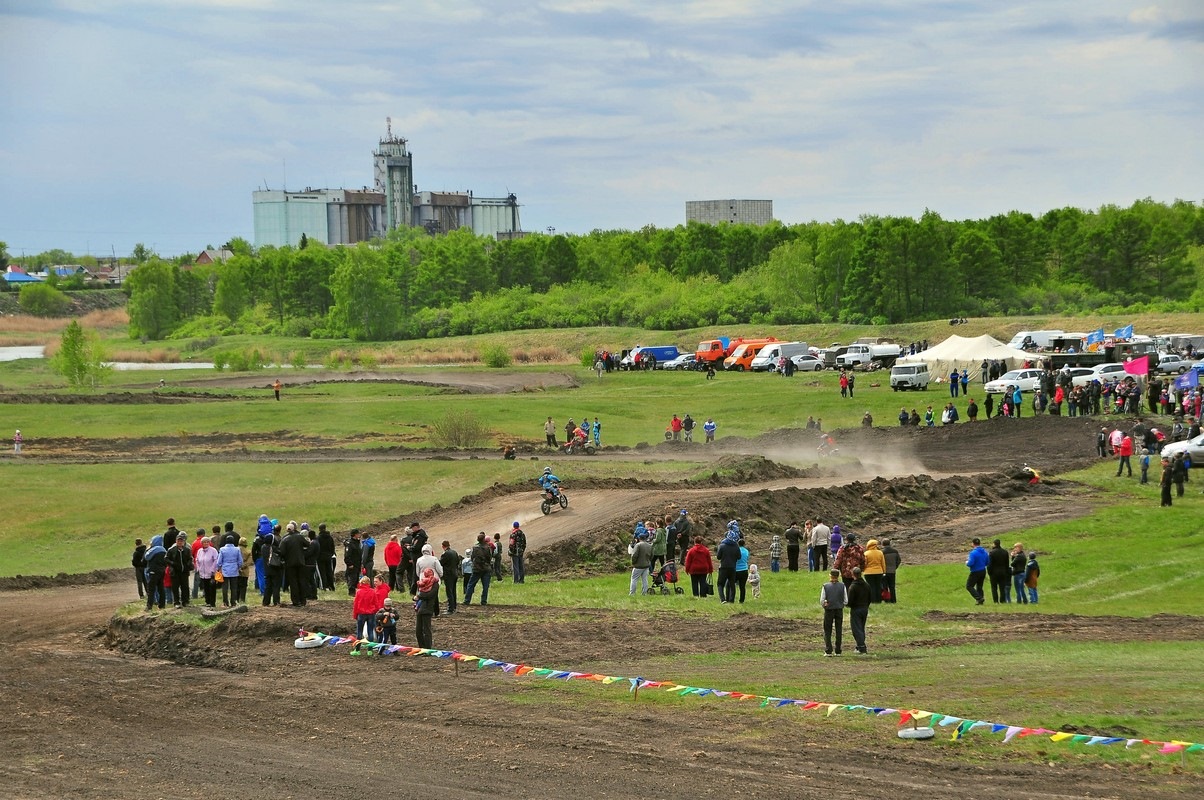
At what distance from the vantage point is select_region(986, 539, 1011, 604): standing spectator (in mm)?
26031

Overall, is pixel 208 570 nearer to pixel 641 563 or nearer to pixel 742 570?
pixel 641 563

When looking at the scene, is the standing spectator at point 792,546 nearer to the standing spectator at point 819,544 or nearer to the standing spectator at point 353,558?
the standing spectator at point 819,544

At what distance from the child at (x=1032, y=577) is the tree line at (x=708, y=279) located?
9504 centimetres

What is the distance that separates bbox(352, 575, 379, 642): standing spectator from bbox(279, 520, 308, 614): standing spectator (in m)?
3.67

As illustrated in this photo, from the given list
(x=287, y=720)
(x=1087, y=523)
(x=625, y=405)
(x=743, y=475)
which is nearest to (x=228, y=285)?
(x=625, y=405)

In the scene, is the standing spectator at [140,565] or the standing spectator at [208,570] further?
the standing spectator at [140,565]

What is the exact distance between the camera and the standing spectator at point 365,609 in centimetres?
2084

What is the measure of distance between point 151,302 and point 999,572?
510 ft

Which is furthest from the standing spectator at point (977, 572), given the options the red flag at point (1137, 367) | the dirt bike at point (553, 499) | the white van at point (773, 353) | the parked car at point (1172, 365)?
the white van at point (773, 353)

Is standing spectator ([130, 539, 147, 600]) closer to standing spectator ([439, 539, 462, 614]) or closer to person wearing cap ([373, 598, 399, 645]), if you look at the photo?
standing spectator ([439, 539, 462, 614])

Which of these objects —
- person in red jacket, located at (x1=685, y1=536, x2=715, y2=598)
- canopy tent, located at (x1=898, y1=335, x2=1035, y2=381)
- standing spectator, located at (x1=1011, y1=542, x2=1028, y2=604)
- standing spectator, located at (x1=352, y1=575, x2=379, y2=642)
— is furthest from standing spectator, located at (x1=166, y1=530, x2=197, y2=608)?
canopy tent, located at (x1=898, y1=335, x2=1035, y2=381)

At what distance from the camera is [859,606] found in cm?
1980

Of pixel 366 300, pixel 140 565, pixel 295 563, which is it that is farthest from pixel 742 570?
pixel 366 300

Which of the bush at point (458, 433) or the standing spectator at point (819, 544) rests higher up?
the bush at point (458, 433)
